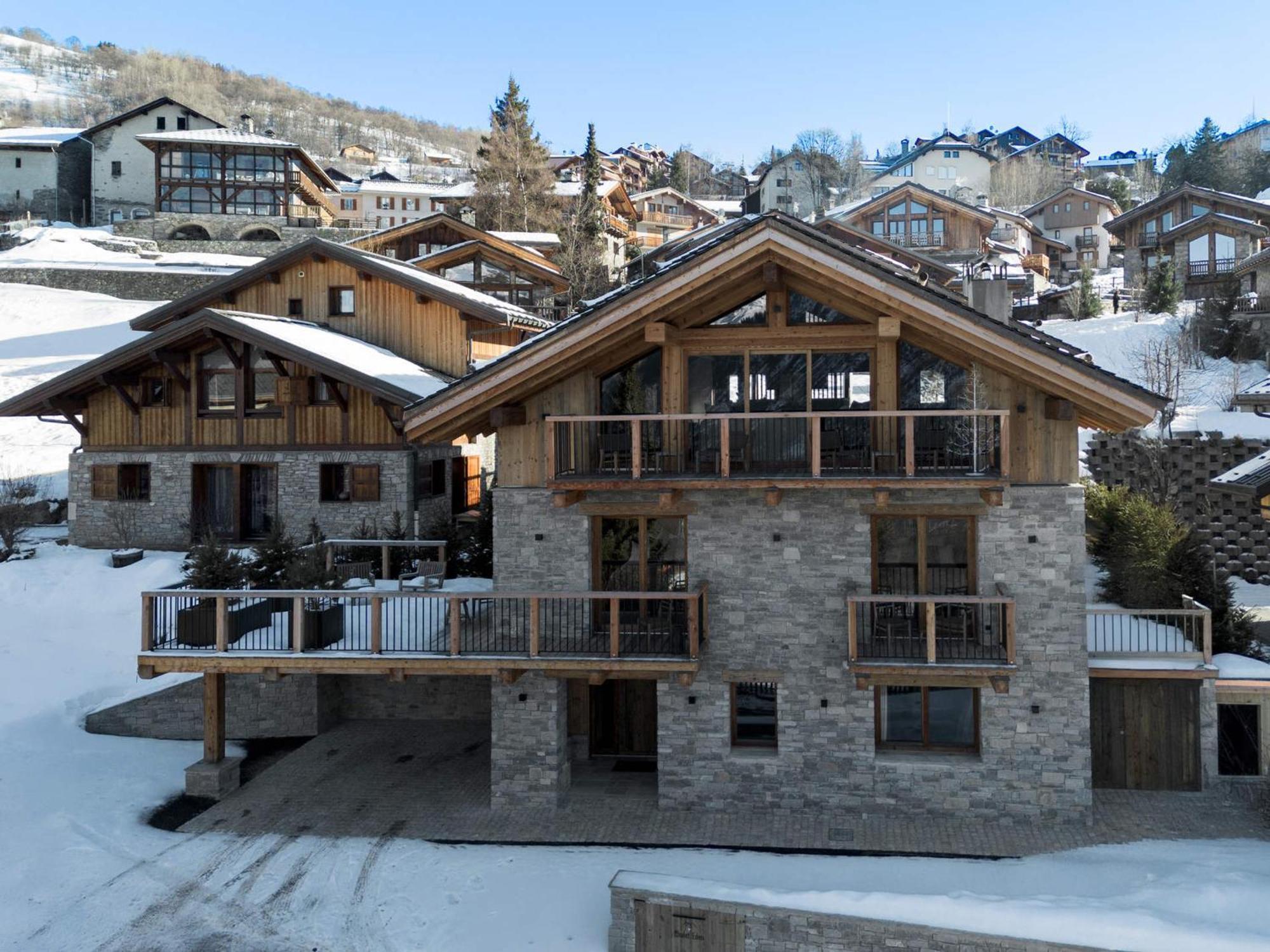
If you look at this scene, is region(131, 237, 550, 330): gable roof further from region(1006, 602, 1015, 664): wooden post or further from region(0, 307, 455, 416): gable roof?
region(1006, 602, 1015, 664): wooden post

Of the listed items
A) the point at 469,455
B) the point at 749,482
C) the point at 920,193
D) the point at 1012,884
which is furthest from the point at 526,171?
the point at 1012,884

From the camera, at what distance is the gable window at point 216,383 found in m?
24.9

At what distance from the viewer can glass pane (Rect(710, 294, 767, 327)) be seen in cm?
1501

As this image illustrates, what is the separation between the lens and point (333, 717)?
19078mm

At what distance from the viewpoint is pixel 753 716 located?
592 inches

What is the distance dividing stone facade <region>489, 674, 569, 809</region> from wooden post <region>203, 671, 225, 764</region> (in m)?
4.65

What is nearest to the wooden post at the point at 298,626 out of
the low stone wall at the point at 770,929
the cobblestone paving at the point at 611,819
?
the cobblestone paving at the point at 611,819

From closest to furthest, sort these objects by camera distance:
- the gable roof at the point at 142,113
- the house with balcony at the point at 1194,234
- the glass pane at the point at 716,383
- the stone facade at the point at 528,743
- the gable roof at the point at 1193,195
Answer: the stone facade at the point at 528,743 < the glass pane at the point at 716,383 < the house with balcony at the point at 1194,234 < the gable roof at the point at 1193,195 < the gable roof at the point at 142,113

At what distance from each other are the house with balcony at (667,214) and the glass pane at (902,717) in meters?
64.3

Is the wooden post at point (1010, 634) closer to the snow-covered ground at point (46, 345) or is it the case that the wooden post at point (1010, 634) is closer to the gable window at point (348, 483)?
the gable window at point (348, 483)

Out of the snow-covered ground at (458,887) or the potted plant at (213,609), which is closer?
the snow-covered ground at (458,887)

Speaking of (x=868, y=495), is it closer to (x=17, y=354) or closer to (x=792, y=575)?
(x=792, y=575)

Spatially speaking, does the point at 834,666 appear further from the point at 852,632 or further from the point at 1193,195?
the point at 1193,195

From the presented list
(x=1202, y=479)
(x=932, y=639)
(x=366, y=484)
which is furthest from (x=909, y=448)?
(x=1202, y=479)
